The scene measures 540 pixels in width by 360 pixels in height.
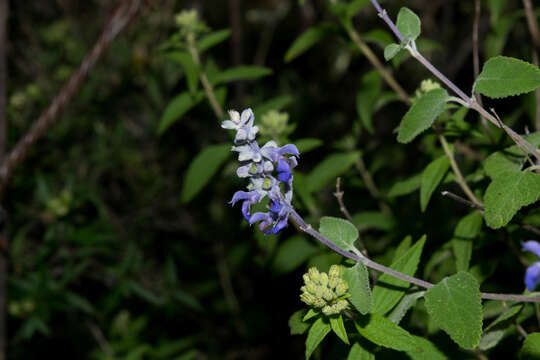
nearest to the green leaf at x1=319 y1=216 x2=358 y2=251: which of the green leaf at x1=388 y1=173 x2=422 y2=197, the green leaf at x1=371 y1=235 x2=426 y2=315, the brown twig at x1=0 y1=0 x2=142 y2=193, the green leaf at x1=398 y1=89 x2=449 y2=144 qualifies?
the green leaf at x1=371 y1=235 x2=426 y2=315

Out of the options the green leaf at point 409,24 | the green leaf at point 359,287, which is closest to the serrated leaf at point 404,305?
the green leaf at point 359,287

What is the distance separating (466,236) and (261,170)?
79cm

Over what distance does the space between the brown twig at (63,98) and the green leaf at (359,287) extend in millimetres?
1495

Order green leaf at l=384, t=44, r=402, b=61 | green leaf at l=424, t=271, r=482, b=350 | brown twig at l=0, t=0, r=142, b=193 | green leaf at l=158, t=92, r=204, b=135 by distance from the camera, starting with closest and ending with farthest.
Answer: green leaf at l=424, t=271, r=482, b=350 < green leaf at l=384, t=44, r=402, b=61 < brown twig at l=0, t=0, r=142, b=193 < green leaf at l=158, t=92, r=204, b=135

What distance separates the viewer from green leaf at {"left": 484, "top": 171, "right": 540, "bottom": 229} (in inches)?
45.9

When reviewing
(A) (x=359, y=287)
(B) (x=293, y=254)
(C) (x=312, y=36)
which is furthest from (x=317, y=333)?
(C) (x=312, y=36)

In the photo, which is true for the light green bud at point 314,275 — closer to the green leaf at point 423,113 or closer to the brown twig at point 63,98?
the green leaf at point 423,113

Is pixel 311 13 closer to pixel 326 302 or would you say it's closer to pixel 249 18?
pixel 249 18

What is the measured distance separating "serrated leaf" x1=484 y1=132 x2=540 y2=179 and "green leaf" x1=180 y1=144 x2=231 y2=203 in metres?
1.12

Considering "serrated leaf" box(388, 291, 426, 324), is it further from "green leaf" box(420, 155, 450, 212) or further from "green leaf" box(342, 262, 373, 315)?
"green leaf" box(420, 155, 450, 212)

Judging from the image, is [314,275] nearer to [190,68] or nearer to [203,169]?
[203,169]

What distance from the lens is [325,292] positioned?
115cm

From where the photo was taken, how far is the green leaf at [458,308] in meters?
1.09

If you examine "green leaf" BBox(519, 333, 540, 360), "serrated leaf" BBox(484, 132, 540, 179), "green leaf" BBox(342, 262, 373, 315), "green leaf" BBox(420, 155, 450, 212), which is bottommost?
"green leaf" BBox(519, 333, 540, 360)
